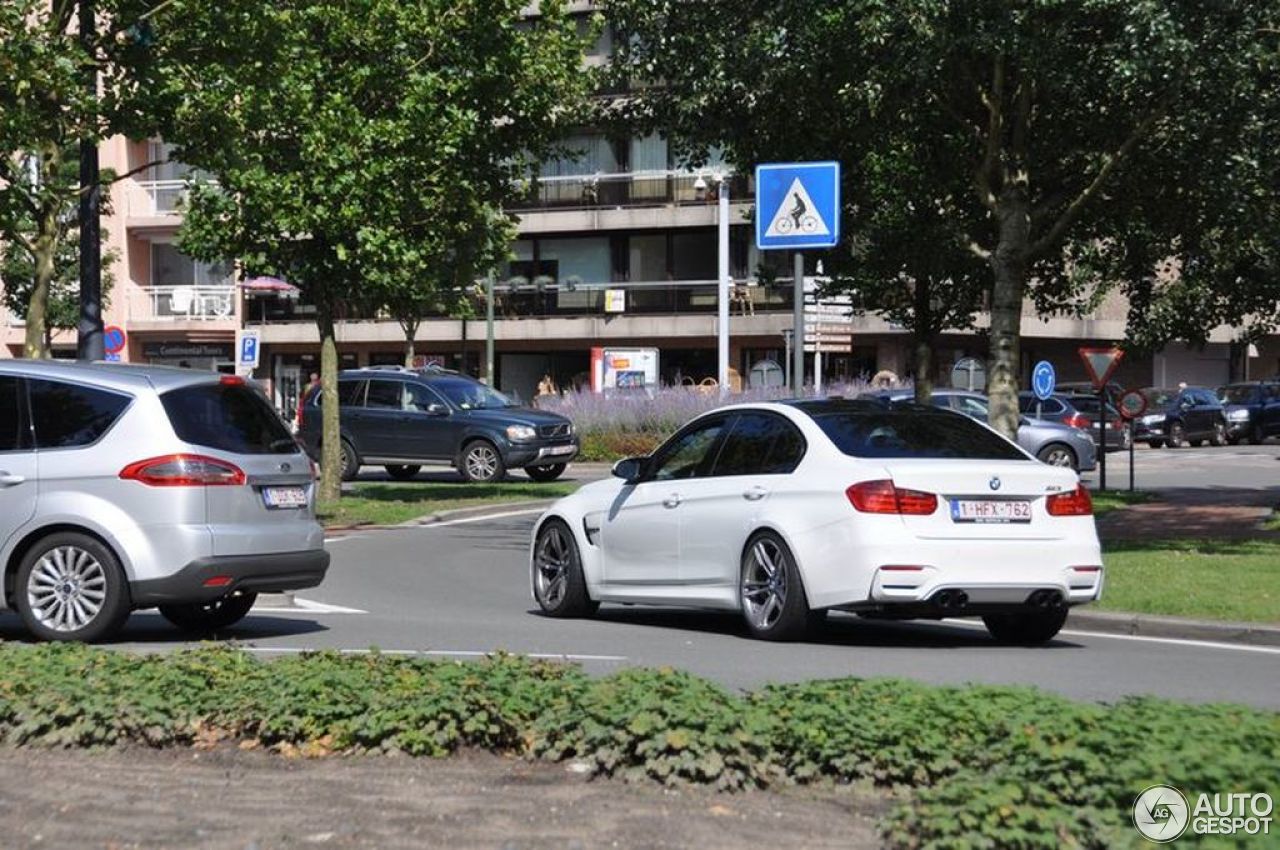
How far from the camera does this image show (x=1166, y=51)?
54.7 ft

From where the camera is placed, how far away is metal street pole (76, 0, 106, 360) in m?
17.6

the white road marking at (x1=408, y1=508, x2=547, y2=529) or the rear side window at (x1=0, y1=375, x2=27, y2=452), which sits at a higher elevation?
the rear side window at (x1=0, y1=375, x2=27, y2=452)

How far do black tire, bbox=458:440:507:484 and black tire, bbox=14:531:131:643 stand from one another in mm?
22571

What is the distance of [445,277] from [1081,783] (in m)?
22.3

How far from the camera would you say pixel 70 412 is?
12078 mm

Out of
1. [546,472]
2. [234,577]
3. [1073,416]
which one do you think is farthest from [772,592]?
[1073,416]

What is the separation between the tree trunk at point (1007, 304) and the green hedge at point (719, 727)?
12.7 meters

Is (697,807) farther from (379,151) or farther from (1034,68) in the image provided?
(379,151)

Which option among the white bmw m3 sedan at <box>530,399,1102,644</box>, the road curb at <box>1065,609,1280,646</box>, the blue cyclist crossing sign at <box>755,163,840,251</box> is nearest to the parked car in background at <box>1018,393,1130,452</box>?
the blue cyclist crossing sign at <box>755,163,840,251</box>

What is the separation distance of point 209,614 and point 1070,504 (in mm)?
5933

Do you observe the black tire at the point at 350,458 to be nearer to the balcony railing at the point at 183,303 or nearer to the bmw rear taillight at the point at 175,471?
the bmw rear taillight at the point at 175,471

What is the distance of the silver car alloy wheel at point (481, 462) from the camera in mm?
34469

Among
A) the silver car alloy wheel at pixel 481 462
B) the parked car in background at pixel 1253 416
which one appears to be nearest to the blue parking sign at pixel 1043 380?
the silver car alloy wheel at pixel 481 462

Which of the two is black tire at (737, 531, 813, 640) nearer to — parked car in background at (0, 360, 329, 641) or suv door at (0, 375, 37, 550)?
parked car in background at (0, 360, 329, 641)
